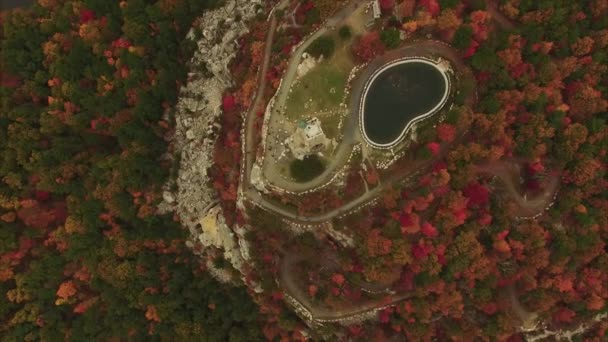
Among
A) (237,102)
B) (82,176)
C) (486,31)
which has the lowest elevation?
(82,176)

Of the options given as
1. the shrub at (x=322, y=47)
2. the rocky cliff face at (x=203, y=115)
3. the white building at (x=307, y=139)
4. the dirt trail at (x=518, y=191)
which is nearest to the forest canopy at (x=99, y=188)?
the rocky cliff face at (x=203, y=115)

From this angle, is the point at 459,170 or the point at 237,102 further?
the point at 237,102

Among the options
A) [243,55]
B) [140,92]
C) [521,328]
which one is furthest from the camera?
[140,92]

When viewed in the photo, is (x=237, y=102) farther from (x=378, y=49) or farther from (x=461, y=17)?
(x=461, y=17)

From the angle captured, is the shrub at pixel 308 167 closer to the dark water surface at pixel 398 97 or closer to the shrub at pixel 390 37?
the dark water surface at pixel 398 97

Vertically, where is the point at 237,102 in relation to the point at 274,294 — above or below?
above

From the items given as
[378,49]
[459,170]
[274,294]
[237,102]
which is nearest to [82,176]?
[237,102]
